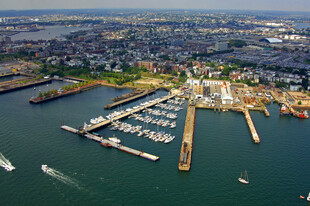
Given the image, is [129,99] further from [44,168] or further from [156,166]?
[44,168]

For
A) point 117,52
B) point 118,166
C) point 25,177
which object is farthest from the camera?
point 117,52

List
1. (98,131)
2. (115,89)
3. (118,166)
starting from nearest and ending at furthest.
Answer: (118,166) → (98,131) → (115,89)

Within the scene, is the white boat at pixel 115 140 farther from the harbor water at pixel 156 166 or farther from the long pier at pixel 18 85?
the long pier at pixel 18 85

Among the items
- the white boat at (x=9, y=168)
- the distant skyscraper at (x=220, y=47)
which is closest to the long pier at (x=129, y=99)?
the white boat at (x=9, y=168)

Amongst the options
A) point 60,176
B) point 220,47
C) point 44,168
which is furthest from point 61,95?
point 220,47

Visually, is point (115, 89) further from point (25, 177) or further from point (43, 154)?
point (25, 177)

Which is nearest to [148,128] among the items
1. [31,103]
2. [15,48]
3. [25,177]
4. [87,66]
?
[25,177]

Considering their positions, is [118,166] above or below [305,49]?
below
